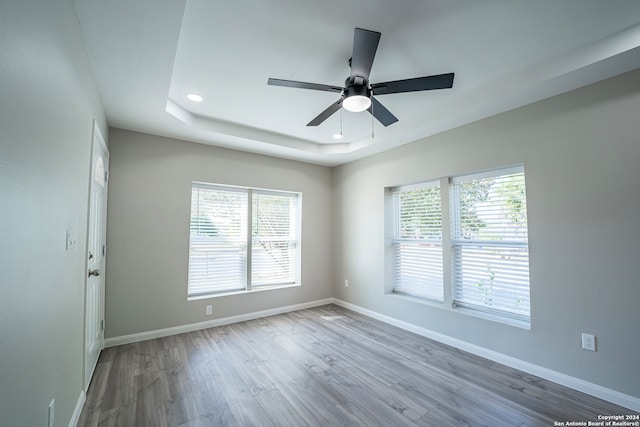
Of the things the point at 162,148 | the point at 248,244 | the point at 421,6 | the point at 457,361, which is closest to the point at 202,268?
the point at 248,244

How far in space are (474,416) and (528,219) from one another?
1.84 meters

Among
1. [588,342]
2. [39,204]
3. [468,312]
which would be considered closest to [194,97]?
[39,204]

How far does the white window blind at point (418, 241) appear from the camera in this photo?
370 cm

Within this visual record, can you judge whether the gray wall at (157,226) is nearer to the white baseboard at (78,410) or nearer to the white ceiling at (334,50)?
the white ceiling at (334,50)

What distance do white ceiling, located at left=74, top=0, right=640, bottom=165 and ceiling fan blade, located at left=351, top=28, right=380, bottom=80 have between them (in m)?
0.23

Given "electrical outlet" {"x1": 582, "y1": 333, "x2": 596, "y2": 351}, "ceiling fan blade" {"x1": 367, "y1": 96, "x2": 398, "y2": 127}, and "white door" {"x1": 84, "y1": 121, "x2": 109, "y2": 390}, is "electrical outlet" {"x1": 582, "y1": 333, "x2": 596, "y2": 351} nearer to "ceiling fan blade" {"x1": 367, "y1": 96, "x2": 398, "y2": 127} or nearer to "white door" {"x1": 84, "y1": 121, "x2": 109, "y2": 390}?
"ceiling fan blade" {"x1": 367, "y1": 96, "x2": 398, "y2": 127}

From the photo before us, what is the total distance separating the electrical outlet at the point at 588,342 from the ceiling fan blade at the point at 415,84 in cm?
238

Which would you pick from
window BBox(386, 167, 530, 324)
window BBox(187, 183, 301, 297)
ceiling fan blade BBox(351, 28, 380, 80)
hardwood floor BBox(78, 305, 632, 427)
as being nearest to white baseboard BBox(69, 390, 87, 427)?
hardwood floor BBox(78, 305, 632, 427)

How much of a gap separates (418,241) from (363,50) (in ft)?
9.07

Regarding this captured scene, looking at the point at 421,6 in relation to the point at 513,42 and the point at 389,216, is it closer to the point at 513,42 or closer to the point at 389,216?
the point at 513,42

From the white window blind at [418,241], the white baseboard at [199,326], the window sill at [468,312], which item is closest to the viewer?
the window sill at [468,312]

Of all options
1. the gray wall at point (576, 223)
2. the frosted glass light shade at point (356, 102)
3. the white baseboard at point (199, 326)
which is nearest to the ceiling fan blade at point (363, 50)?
the frosted glass light shade at point (356, 102)

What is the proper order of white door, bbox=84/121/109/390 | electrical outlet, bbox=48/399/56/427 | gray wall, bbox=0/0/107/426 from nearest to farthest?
gray wall, bbox=0/0/107/426 < electrical outlet, bbox=48/399/56/427 < white door, bbox=84/121/109/390

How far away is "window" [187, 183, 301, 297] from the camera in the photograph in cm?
402
